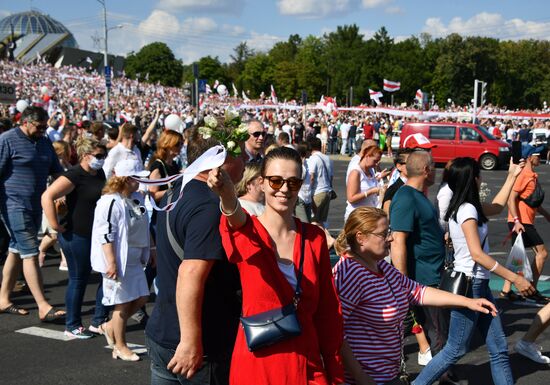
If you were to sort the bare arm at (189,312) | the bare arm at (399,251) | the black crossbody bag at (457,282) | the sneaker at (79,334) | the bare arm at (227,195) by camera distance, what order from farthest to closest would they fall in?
the sneaker at (79,334), the bare arm at (399,251), the black crossbody bag at (457,282), the bare arm at (189,312), the bare arm at (227,195)

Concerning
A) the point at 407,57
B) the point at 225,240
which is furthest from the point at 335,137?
the point at 407,57

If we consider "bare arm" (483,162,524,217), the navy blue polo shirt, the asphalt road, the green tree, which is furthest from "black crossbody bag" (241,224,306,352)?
the green tree

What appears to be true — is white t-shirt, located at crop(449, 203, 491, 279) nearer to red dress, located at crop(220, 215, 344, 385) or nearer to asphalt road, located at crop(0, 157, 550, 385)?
asphalt road, located at crop(0, 157, 550, 385)

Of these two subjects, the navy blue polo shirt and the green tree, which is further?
the green tree

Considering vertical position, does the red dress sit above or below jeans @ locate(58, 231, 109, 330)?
above

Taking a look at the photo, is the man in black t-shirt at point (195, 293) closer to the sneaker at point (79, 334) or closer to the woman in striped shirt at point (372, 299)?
the woman in striped shirt at point (372, 299)

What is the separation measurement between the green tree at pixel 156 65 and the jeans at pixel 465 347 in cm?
12533

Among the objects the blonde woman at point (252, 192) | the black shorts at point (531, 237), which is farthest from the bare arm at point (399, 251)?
the black shorts at point (531, 237)

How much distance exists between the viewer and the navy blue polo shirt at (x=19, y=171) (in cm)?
687

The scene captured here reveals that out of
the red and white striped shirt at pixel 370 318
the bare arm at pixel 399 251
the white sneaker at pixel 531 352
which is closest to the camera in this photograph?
the red and white striped shirt at pixel 370 318

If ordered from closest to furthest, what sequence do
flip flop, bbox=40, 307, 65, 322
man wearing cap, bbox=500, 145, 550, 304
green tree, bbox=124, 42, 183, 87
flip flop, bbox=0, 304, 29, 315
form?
flip flop, bbox=40, 307, 65, 322
flip flop, bbox=0, 304, 29, 315
man wearing cap, bbox=500, 145, 550, 304
green tree, bbox=124, 42, 183, 87

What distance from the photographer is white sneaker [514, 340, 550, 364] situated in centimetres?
556

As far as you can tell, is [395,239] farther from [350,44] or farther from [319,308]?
[350,44]

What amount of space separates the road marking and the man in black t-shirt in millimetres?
3638
